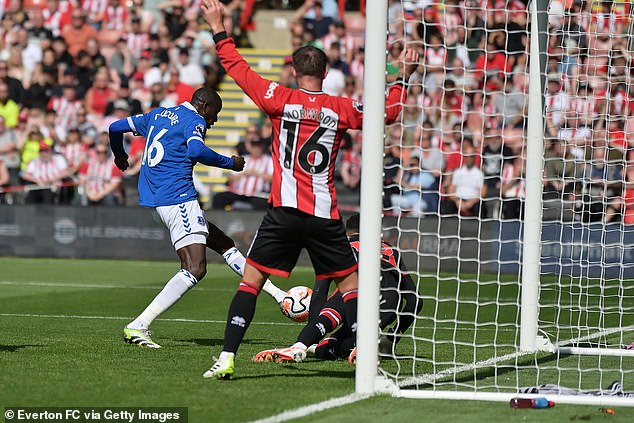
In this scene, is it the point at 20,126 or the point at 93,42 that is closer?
the point at 20,126

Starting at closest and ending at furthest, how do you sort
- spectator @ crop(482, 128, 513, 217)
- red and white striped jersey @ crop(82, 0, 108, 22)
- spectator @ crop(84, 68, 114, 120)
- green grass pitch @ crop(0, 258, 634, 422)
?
green grass pitch @ crop(0, 258, 634, 422) → spectator @ crop(482, 128, 513, 217) → spectator @ crop(84, 68, 114, 120) → red and white striped jersey @ crop(82, 0, 108, 22)

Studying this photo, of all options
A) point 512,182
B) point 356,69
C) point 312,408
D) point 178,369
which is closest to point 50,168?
point 356,69

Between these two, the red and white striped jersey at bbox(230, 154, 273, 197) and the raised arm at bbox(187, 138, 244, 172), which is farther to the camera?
the red and white striped jersey at bbox(230, 154, 273, 197)

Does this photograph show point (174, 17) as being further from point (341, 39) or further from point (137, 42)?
point (341, 39)

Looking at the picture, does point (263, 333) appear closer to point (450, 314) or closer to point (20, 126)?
point (450, 314)

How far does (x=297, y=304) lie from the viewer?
31.2 ft

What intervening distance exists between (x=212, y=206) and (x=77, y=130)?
151 inches

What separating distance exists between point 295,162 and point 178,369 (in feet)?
5.56

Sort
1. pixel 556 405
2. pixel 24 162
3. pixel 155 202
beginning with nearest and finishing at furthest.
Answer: pixel 556 405 < pixel 155 202 < pixel 24 162

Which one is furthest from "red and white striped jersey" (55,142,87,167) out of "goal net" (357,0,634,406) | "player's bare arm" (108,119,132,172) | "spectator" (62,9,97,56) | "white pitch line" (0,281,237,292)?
"player's bare arm" (108,119,132,172)

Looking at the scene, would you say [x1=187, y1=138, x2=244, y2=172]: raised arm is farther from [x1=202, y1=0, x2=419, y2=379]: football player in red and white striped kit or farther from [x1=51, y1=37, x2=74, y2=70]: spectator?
[x1=51, y1=37, x2=74, y2=70]: spectator

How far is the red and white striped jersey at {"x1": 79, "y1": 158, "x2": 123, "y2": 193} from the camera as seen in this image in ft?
69.7

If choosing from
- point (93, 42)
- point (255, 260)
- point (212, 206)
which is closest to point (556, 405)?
point (255, 260)

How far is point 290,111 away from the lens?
712cm
